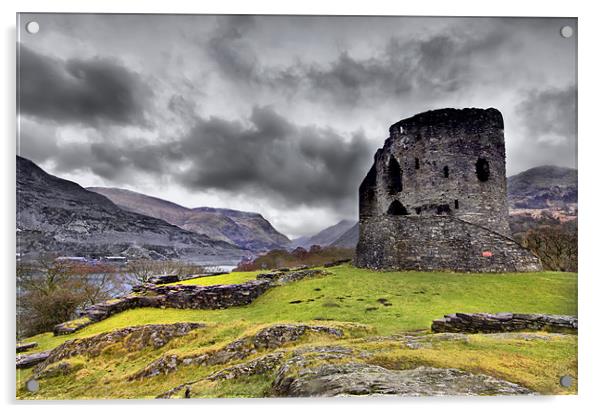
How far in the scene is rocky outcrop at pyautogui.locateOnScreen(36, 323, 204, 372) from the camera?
5.11 m

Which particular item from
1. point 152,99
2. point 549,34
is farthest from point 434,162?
point 152,99

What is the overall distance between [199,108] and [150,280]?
3545mm

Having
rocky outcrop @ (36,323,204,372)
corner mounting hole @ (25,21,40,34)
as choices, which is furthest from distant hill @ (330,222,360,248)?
corner mounting hole @ (25,21,40,34)

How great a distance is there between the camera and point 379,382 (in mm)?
4207

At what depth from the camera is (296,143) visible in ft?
20.0

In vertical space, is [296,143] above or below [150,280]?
above

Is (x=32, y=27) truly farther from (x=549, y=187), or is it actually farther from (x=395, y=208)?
(x=395, y=208)

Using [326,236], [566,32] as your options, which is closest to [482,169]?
[566,32]

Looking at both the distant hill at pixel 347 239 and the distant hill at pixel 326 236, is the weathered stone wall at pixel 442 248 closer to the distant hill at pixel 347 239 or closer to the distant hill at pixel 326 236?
the distant hill at pixel 347 239

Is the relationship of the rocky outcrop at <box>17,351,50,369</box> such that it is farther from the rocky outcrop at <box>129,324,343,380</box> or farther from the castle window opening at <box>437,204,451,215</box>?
the castle window opening at <box>437,204,451,215</box>

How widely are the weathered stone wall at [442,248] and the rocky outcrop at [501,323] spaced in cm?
248

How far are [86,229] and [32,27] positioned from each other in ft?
11.1

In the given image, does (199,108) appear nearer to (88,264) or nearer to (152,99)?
(152,99)

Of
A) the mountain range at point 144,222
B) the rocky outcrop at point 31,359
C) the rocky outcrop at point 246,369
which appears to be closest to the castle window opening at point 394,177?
the mountain range at point 144,222
